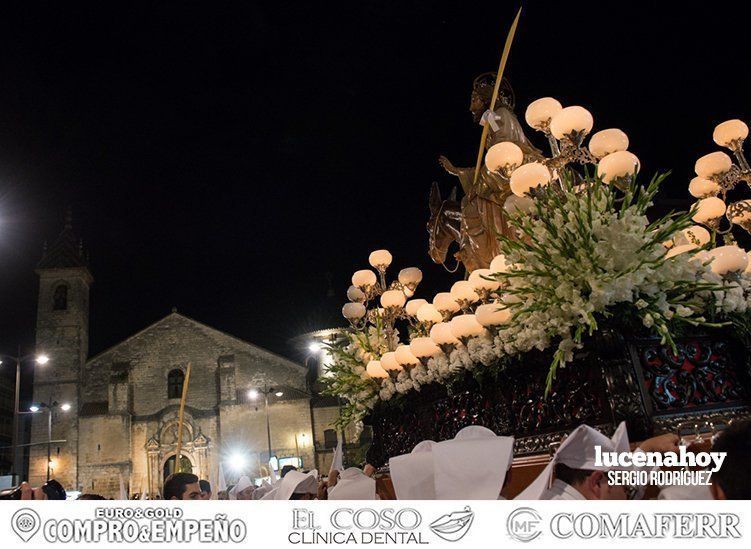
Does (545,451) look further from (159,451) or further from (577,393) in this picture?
(159,451)

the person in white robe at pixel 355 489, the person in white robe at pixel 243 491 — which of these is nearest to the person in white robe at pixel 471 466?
the person in white robe at pixel 355 489

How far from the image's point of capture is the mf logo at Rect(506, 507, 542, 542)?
224 centimetres

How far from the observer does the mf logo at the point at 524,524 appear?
Result: 2.24 meters

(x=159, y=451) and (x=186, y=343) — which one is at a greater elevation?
(x=186, y=343)

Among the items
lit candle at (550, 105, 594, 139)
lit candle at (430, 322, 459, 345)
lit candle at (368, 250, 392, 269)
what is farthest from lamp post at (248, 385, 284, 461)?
lit candle at (550, 105, 594, 139)

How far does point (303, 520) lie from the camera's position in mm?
2600

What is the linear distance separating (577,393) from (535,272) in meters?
0.75

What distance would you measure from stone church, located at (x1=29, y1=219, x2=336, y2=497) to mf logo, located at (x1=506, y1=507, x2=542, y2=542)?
33861mm

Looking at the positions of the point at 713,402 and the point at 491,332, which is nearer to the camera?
the point at 713,402

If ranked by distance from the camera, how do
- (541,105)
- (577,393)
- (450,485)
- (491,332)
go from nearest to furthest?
(450,485), (577,393), (491,332), (541,105)

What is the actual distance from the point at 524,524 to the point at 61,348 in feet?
131

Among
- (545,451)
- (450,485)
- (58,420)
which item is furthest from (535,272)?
(58,420)

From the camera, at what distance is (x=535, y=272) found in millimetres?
3238

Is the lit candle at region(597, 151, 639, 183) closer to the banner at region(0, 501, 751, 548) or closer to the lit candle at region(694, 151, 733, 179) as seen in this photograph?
the banner at region(0, 501, 751, 548)
